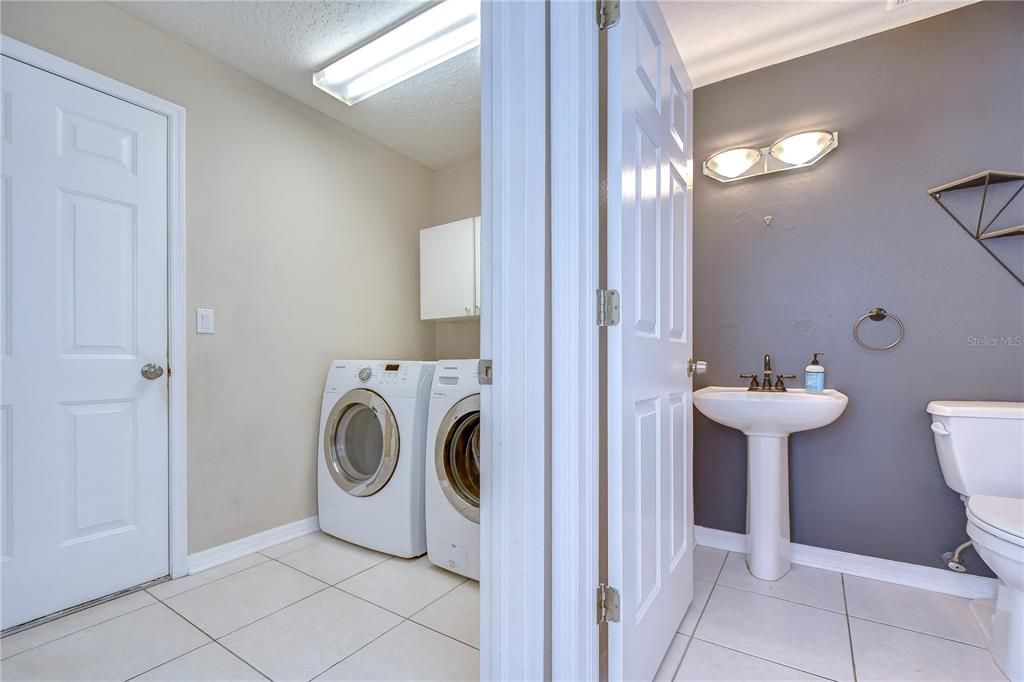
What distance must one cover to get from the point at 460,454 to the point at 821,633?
142 cm

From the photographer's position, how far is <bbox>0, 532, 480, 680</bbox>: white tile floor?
4.55 feet

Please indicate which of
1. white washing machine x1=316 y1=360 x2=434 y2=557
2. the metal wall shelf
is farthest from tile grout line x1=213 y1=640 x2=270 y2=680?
the metal wall shelf

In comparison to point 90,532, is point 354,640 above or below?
below

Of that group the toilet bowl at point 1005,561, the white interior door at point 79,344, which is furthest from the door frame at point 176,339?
the toilet bowl at point 1005,561

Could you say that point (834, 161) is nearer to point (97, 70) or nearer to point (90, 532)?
point (97, 70)

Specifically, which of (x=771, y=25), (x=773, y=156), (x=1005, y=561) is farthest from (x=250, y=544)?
(x=771, y=25)

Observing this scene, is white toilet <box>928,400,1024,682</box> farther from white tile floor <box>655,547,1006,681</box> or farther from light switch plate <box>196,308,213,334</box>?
light switch plate <box>196,308,213,334</box>

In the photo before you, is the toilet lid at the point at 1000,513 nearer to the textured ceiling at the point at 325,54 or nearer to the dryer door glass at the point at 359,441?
the dryer door glass at the point at 359,441

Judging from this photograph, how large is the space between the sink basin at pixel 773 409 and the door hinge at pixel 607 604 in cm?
101

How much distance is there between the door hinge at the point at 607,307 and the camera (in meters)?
1.04

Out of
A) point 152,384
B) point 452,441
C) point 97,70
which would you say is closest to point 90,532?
point 152,384

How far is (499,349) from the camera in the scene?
1.03 metres

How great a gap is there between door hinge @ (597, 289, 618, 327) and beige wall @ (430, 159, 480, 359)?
2.05 metres

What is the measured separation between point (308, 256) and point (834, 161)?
2.51 meters
